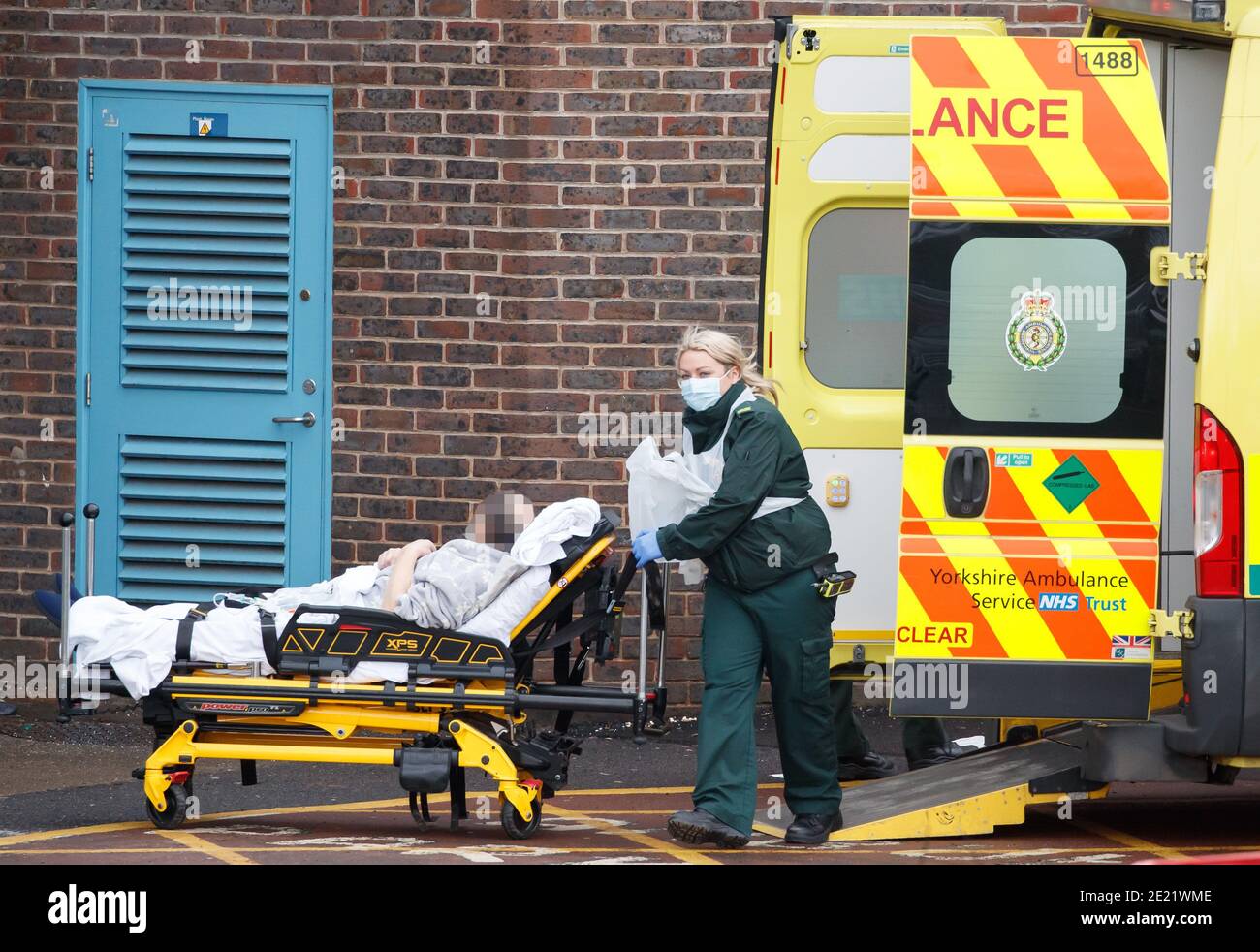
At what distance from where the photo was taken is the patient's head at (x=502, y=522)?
6590mm

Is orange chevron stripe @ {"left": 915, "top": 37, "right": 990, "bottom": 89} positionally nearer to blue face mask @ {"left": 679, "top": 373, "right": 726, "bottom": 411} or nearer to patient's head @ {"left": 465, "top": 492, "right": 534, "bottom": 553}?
blue face mask @ {"left": 679, "top": 373, "right": 726, "bottom": 411}

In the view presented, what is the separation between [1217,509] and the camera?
18.7 feet

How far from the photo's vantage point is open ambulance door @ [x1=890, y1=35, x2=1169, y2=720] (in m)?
5.90

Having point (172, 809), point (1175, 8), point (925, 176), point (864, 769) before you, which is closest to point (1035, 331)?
point (925, 176)

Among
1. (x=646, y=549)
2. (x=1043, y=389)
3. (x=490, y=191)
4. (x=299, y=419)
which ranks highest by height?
(x=490, y=191)

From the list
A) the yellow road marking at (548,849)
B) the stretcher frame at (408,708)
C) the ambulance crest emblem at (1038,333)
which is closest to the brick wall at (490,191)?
the stretcher frame at (408,708)

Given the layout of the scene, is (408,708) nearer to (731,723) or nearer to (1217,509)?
(731,723)

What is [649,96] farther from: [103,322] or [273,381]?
[103,322]

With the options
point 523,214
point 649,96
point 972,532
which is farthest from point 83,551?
point 972,532

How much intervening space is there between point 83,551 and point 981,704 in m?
5.26

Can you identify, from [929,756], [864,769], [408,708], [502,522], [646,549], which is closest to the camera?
[646,549]

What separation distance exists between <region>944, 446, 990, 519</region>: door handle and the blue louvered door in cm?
417

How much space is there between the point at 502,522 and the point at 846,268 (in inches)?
73.2

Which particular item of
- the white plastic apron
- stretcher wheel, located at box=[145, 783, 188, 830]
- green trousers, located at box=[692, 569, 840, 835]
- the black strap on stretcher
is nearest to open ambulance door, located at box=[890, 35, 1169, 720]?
green trousers, located at box=[692, 569, 840, 835]
